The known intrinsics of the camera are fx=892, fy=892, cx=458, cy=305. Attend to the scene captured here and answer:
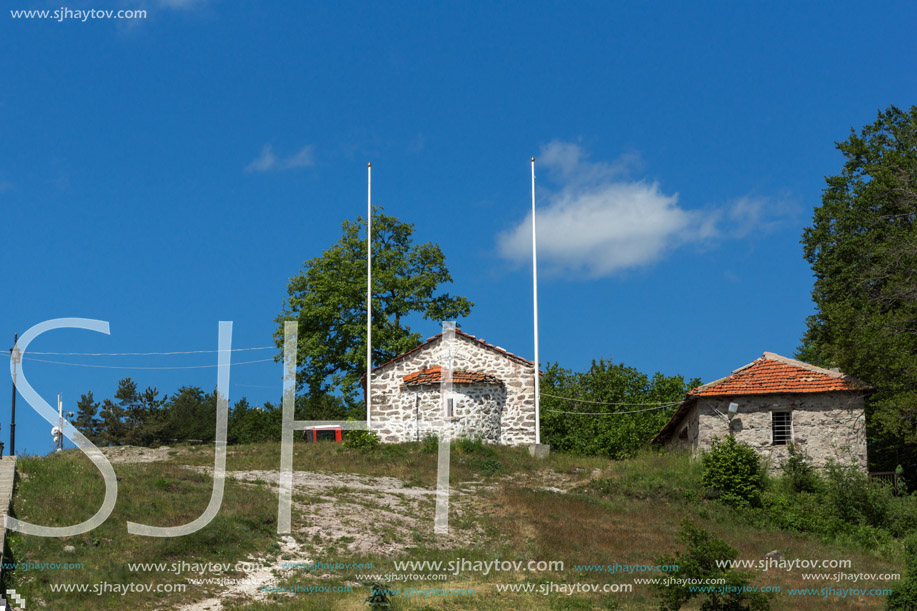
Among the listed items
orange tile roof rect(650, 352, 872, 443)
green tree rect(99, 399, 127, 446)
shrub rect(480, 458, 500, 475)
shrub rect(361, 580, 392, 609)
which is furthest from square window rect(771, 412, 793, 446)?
green tree rect(99, 399, 127, 446)

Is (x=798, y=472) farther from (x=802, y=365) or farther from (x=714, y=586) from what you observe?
(x=714, y=586)

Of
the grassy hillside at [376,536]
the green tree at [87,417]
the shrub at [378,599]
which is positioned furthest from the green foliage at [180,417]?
the shrub at [378,599]

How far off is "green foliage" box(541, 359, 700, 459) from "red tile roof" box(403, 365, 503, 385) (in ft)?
32.8

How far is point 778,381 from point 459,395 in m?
13.1

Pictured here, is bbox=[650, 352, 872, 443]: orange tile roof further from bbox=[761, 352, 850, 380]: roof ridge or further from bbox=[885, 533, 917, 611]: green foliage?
bbox=[885, 533, 917, 611]: green foliage

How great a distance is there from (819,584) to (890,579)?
2083mm

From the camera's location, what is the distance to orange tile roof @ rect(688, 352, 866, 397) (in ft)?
113

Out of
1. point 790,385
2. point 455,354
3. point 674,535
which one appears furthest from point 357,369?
point 674,535

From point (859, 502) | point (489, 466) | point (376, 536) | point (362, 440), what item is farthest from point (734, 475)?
point (362, 440)

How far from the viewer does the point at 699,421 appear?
117ft

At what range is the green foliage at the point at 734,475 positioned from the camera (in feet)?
98.9

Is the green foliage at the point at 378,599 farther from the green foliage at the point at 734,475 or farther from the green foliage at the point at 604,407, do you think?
the green foliage at the point at 604,407

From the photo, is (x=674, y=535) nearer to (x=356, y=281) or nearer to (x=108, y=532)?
(x=108, y=532)

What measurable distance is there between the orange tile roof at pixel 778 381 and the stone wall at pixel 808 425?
34 cm
